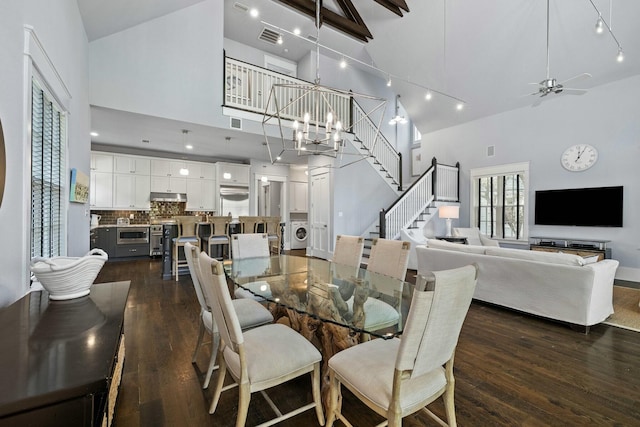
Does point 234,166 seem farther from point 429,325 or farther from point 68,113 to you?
point 429,325

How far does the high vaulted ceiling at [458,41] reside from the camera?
438 centimetres

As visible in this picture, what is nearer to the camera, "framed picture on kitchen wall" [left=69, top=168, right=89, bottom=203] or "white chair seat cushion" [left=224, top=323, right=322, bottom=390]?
"white chair seat cushion" [left=224, top=323, right=322, bottom=390]

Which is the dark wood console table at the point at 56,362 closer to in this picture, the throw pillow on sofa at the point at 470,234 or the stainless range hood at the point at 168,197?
the throw pillow on sofa at the point at 470,234

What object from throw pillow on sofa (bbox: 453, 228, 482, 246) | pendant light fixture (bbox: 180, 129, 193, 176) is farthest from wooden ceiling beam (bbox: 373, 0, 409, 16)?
throw pillow on sofa (bbox: 453, 228, 482, 246)

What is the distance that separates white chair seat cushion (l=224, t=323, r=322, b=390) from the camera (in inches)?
56.7

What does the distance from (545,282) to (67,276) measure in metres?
4.18

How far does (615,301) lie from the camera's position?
152 inches

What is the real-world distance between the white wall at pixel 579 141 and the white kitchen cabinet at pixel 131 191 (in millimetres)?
8144

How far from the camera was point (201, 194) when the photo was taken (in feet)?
25.6

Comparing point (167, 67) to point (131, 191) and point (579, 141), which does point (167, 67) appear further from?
point (579, 141)

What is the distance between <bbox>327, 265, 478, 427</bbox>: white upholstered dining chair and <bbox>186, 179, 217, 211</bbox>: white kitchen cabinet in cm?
722

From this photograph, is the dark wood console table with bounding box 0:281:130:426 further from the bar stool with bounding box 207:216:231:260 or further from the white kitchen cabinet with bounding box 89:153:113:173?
the white kitchen cabinet with bounding box 89:153:113:173

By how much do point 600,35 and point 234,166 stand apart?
25.9ft

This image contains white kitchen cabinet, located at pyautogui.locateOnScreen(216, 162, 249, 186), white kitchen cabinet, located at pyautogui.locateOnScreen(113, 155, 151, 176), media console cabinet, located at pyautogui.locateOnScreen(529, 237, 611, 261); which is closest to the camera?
media console cabinet, located at pyautogui.locateOnScreen(529, 237, 611, 261)
